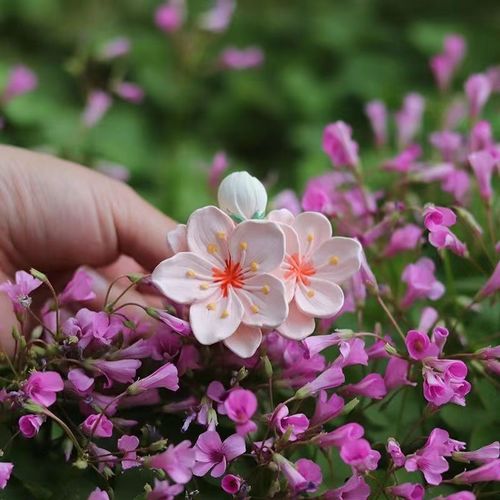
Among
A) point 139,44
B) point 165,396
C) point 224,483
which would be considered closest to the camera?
point 224,483

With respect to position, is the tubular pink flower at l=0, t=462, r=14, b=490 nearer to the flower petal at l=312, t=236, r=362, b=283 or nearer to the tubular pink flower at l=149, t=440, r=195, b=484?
the tubular pink flower at l=149, t=440, r=195, b=484

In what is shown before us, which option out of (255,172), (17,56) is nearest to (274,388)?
(255,172)

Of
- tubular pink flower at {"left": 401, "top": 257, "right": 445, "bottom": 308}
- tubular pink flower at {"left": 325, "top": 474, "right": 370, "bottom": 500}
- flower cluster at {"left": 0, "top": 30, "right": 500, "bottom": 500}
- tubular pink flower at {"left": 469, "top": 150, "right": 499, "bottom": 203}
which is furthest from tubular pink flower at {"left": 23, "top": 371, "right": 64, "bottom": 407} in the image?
tubular pink flower at {"left": 469, "top": 150, "right": 499, "bottom": 203}

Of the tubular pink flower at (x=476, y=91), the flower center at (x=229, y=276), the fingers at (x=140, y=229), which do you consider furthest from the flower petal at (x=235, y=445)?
the tubular pink flower at (x=476, y=91)

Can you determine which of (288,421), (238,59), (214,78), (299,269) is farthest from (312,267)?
(214,78)

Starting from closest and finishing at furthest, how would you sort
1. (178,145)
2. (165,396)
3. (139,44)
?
(165,396) < (178,145) < (139,44)

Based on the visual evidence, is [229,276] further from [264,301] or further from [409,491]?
[409,491]

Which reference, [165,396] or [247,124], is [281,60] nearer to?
[247,124]
